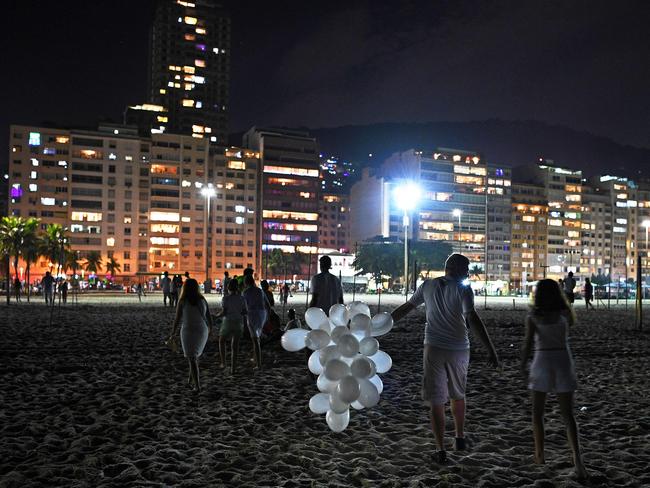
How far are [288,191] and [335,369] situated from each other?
447 ft

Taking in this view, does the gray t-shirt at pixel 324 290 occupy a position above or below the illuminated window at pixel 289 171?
below

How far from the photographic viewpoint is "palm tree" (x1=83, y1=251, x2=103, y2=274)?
369 ft

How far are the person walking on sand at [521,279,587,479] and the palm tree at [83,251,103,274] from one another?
115191 mm

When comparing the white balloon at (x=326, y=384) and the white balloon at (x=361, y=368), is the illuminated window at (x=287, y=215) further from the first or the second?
the white balloon at (x=361, y=368)

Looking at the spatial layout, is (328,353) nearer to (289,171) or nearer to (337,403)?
(337,403)

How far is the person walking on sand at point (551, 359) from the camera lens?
5367mm

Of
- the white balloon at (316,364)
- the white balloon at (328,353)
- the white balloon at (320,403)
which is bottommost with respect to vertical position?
the white balloon at (320,403)

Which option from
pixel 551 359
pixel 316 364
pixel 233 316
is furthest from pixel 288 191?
pixel 551 359

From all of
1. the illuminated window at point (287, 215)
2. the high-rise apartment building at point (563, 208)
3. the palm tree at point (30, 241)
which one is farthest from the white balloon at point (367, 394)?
the high-rise apartment building at point (563, 208)

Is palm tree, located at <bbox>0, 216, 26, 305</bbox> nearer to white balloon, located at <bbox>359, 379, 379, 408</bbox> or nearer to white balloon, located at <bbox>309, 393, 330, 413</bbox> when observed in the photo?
white balloon, located at <bbox>309, 393, 330, 413</bbox>

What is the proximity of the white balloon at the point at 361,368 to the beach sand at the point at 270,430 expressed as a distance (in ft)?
2.55

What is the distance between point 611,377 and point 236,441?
7.47 m

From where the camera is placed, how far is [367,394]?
20.5ft

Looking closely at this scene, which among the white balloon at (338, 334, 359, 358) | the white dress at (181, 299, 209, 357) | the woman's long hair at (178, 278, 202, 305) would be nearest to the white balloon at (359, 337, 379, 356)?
the white balloon at (338, 334, 359, 358)
